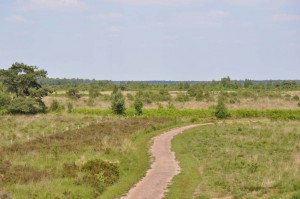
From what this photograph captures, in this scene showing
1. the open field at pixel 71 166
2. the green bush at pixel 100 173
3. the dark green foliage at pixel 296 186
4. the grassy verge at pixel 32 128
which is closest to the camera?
the dark green foliage at pixel 296 186

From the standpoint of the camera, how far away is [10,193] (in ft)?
58.1

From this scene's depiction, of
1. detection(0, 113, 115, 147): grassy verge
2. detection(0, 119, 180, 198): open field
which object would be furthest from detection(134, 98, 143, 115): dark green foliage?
detection(0, 119, 180, 198): open field

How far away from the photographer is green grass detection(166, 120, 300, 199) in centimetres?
1980

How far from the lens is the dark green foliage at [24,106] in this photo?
2911 inches

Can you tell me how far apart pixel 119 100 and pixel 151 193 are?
53880 millimetres

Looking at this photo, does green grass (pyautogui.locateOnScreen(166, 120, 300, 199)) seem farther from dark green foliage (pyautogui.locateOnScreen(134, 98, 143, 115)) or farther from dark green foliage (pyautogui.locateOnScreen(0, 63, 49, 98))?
dark green foliage (pyautogui.locateOnScreen(0, 63, 49, 98))

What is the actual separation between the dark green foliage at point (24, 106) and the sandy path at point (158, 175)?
43232mm

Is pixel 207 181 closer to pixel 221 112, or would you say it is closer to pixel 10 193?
pixel 10 193

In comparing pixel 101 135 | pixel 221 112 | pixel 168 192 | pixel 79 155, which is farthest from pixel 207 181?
pixel 221 112

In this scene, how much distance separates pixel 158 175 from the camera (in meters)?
24.3

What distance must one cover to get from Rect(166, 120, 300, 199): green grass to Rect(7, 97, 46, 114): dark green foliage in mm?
40028

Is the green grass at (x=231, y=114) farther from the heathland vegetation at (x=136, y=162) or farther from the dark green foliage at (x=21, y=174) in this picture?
the dark green foliage at (x=21, y=174)

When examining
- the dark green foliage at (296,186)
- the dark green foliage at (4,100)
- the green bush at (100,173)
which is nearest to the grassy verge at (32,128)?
the green bush at (100,173)

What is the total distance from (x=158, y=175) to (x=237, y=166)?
568 centimetres
